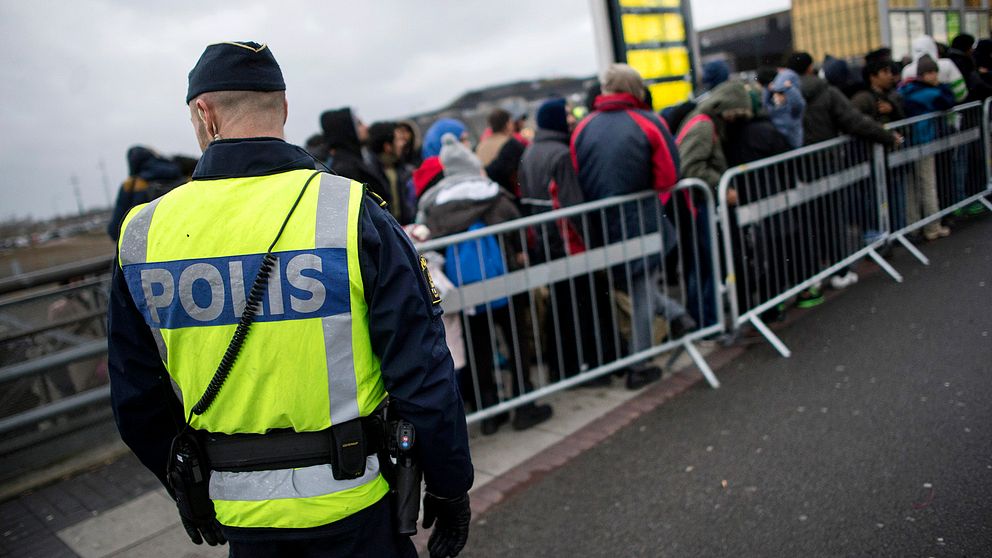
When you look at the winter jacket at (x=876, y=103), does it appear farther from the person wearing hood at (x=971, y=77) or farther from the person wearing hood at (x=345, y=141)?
the person wearing hood at (x=345, y=141)

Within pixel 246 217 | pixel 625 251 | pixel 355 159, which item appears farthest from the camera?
pixel 355 159

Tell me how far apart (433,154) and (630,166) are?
1.70 meters

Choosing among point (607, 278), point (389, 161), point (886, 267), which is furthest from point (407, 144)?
point (886, 267)

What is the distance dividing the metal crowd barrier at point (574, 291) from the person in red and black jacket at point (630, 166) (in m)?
0.01

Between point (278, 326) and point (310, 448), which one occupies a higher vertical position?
point (278, 326)

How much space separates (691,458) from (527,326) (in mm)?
1629

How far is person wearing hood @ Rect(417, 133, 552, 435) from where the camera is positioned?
4582mm

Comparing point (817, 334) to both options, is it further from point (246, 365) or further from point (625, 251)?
point (246, 365)

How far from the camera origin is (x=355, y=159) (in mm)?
5484

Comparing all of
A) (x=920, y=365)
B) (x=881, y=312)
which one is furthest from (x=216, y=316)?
(x=881, y=312)

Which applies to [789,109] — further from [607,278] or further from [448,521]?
[448,521]

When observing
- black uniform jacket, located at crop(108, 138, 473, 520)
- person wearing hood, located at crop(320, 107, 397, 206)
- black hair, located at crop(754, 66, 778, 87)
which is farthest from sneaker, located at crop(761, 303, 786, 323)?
black uniform jacket, located at crop(108, 138, 473, 520)

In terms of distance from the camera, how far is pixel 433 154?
5945mm

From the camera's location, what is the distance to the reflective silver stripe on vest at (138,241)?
1870 millimetres
